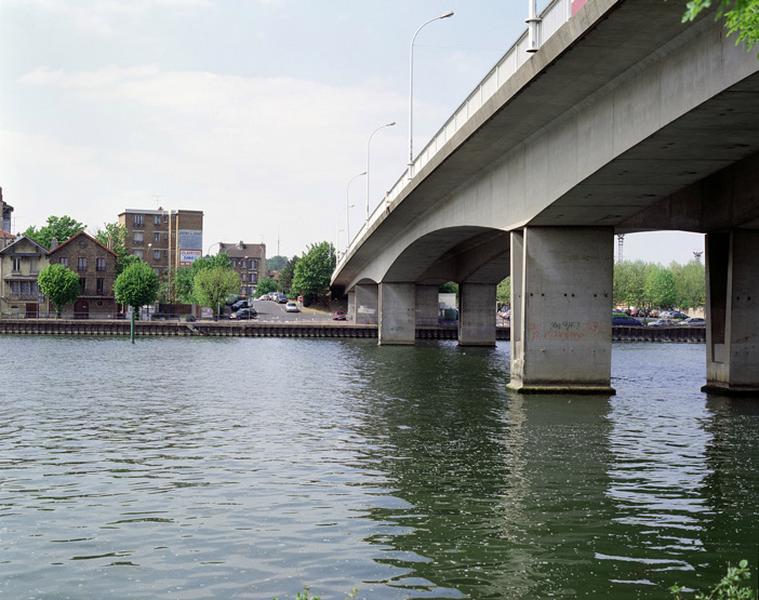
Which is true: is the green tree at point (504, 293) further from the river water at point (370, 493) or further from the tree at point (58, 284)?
the river water at point (370, 493)

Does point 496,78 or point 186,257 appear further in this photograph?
point 186,257

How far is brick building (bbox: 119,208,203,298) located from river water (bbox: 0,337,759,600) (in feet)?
421

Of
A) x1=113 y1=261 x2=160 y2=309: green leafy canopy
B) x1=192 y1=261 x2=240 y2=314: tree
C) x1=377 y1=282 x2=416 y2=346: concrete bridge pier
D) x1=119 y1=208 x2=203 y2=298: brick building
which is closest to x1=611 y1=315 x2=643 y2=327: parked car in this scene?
x1=377 y1=282 x2=416 y2=346: concrete bridge pier

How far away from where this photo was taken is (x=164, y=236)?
164 metres

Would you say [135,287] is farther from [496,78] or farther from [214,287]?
[496,78]

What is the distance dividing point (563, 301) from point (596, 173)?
8.07 meters

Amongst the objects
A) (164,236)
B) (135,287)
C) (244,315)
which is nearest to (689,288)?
(244,315)

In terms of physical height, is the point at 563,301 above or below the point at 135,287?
below

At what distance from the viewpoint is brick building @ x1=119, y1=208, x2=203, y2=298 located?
16125 centimetres

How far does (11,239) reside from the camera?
129000mm

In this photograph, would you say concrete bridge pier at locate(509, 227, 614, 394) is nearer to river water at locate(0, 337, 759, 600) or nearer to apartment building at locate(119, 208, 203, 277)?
river water at locate(0, 337, 759, 600)

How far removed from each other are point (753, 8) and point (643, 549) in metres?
7.37

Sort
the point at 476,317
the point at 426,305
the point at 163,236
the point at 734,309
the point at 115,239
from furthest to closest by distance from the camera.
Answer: the point at 163,236
the point at 115,239
the point at 426,305
the point at 476,317
the point at 734,309

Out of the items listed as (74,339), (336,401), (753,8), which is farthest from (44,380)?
(74,339)
